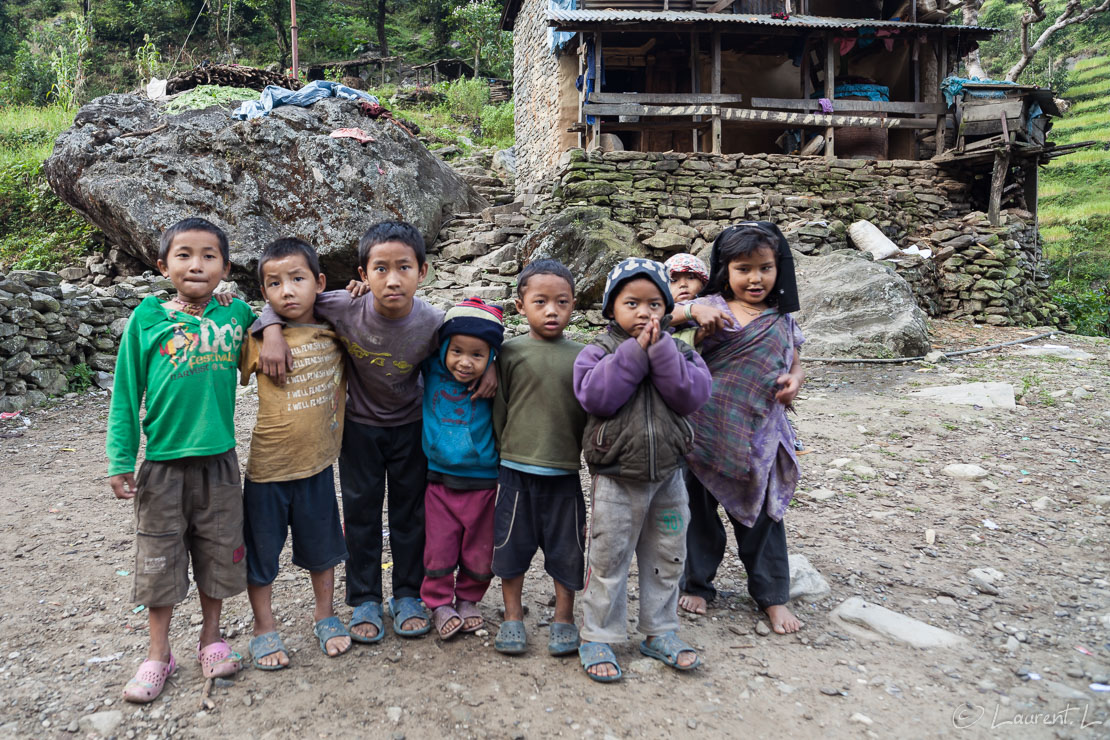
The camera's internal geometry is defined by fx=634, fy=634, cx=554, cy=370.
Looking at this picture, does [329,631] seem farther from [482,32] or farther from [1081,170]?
[1081,170]

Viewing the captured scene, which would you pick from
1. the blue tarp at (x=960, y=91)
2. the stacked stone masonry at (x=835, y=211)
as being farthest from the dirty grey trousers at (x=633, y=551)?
the blue tarp at (x=960, y=91)

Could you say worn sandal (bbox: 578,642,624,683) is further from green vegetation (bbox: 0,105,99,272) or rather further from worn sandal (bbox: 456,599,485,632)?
green vegetation (bbox: 0,105,99,272)

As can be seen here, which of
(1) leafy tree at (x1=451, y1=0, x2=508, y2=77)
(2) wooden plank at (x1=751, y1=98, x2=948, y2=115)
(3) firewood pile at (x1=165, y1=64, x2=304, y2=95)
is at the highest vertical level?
(1) leafy tree at (x1=451, y1=0, x2=508, y2=77)

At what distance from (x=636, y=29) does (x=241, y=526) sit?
430 inches

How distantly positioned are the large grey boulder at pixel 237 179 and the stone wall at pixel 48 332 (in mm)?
2590

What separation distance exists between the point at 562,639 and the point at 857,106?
11821mm

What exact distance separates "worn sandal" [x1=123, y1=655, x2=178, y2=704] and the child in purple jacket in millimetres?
1311

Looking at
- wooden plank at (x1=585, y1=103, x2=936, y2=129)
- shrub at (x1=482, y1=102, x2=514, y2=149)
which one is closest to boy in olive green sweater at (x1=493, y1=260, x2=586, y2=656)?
wooden plank at (x1=585, y1=103, x2=936, y2=129)

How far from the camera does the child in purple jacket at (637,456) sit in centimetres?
192

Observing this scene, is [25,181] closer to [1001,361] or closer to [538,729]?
[538,729]

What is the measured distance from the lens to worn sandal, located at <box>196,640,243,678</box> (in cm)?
201

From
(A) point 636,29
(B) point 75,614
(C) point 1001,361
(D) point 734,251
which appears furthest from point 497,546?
(A) point 636,29

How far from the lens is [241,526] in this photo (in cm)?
209

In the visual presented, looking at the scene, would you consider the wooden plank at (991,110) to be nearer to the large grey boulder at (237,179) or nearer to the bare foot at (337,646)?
the large grey boulder at (237,179)
